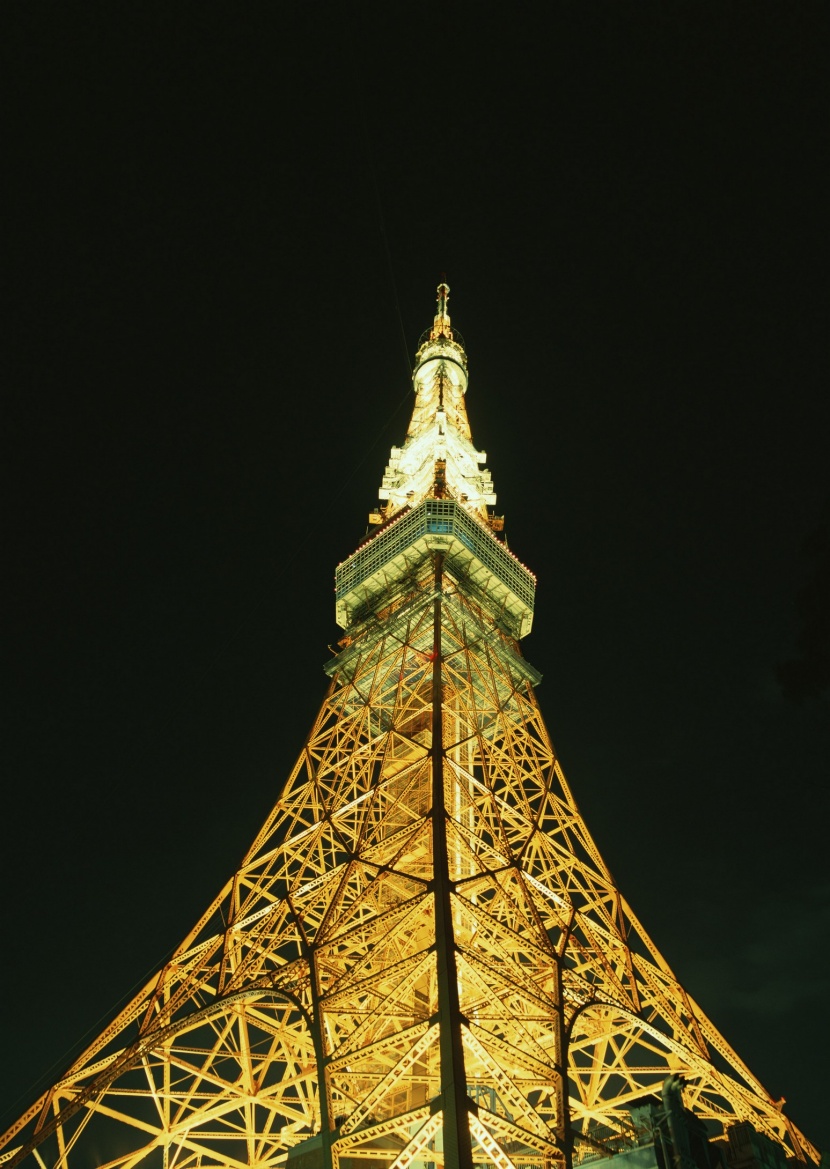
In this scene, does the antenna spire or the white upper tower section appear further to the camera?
the antenna spire

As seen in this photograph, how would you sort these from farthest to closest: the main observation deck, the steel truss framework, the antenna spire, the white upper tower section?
the antenna spire
the white upper tower section
the main observation deck
the steel truss framework

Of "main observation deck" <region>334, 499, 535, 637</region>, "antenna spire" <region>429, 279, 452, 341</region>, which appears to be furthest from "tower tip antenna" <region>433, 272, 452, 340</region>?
"main observation deck" <region>334, 499, 535, 637</region>

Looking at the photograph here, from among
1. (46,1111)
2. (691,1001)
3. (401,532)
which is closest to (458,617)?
(401,532)

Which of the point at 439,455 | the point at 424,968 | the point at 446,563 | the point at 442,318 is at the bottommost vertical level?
the point at 424,968

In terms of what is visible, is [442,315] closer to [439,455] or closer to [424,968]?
[439,455]

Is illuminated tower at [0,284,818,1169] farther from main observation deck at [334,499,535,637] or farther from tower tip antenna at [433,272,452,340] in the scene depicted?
tower tip antenna at [433,272,452,340]

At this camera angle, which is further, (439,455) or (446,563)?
(439,455)

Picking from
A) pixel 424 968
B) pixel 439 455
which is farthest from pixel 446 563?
pixel 424 968

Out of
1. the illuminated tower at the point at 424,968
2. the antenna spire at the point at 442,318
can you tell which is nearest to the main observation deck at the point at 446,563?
the illuminated tower at the point at 424,968

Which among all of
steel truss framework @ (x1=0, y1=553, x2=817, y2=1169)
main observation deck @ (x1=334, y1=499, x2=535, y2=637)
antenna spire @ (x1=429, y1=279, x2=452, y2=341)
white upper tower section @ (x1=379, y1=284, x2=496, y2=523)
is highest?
antenna spire @ (x1=429, y1=279, x2=452, y2=341)
